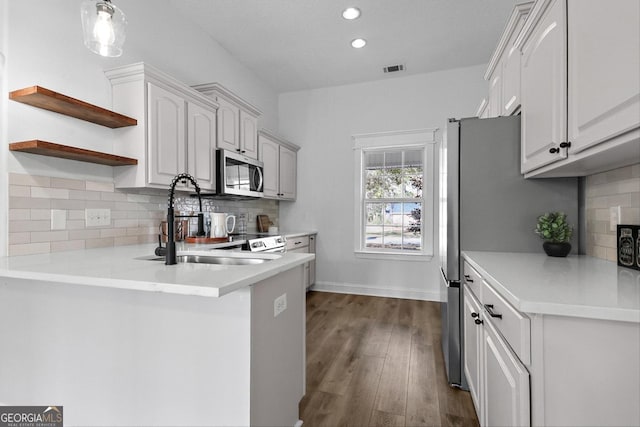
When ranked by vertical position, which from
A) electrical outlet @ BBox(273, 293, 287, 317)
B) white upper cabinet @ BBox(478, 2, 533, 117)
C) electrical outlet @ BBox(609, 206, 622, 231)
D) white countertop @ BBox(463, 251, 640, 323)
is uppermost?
white upper cabinet @ BBox(478, 2, 533, 117)

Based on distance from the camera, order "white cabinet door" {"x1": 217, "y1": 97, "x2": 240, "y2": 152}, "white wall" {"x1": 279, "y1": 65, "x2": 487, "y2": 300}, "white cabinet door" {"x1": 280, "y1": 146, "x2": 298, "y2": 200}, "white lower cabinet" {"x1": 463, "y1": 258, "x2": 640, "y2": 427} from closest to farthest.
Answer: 1. "white lower cabinet" {"x1": 463, "y1": 258, "x2": 640, "y2": 427}
2. "white cabinet door" {"x1": 217, "y1": 97, "x2": 240, "y2": 152}
3. "white wall" {"x1": 279, "y1": 65, "x2": 487, "y2": 300}
4. "white cabinet door" {"x1": 280, "y1": 146, "x2": 298, "y2": 200}

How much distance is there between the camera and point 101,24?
1381mm

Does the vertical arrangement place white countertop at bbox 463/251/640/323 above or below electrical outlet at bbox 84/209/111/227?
below

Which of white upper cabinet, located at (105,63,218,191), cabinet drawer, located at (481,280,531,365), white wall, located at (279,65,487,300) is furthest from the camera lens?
white wall, located at (279,65,487,300)

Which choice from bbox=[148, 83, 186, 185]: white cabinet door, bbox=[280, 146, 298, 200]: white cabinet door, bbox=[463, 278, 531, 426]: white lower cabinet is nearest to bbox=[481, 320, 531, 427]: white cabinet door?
bbox=[463, 278, 531, 426]: white lower cabinet

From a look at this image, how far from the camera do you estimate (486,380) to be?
1386 mm

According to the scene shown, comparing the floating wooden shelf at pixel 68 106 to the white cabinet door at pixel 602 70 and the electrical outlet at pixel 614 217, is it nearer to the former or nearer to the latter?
the white cabinet door at pixel 602 70

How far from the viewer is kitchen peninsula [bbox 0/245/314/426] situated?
117cm

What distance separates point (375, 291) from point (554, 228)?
2.82m

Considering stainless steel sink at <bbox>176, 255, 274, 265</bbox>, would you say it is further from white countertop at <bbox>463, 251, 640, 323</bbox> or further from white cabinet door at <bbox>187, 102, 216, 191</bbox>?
white cabinet door at <bbox>187, 102, 216, 191</bbox>

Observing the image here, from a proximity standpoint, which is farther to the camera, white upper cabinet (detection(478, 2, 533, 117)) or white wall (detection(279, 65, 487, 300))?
white wall (detection(279, 65, 487, 300))

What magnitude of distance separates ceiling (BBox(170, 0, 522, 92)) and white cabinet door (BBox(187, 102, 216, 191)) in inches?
40.3

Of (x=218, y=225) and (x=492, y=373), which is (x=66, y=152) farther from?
(x=492, y=373)

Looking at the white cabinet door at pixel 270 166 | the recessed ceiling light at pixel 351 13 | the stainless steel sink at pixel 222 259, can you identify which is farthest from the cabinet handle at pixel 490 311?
the white cabinet door at pixel 270 166
